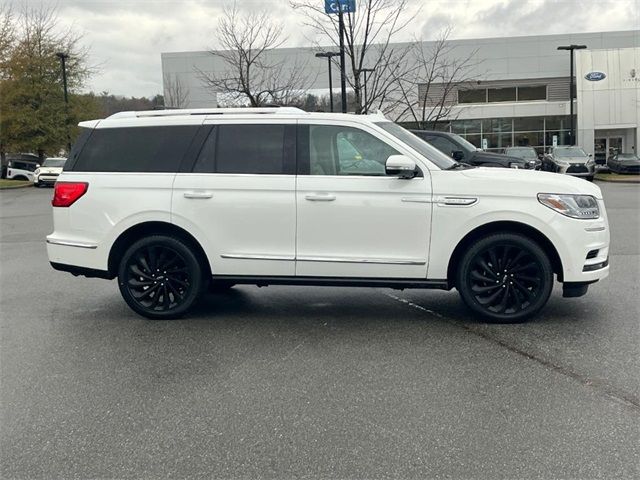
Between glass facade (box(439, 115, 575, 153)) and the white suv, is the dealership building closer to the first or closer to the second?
glass facade (box(439, 115, 575, 153))

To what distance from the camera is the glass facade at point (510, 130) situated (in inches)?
1763

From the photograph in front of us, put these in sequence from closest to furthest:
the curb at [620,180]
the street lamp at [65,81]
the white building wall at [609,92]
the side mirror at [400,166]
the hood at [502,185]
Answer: the side mirror at [400,166], the hood at [502,185], the curb at [620,180], the street lamp at [65,81], the white building wall at [609,92]

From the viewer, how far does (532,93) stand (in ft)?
152

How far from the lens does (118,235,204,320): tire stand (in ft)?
18.1

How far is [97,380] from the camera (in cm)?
420

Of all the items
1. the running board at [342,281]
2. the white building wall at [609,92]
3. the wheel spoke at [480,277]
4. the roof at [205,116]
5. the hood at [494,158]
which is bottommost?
the running board at [342,281]

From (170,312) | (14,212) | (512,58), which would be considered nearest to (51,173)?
(14,212)

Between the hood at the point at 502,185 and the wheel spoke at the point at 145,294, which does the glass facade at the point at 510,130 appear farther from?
the wheel spoke at the point at 145,294

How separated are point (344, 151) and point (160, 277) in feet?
7.15

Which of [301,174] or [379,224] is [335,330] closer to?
[379,224]

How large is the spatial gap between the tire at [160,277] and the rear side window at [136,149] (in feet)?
2.41

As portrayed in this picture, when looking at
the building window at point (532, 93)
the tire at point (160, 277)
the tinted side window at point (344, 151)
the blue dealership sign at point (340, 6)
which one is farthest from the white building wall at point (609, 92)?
the tire at point (160, 277)

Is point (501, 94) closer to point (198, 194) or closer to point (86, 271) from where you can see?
point (198, 194)

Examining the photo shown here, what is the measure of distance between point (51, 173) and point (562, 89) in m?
37.9
